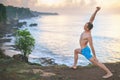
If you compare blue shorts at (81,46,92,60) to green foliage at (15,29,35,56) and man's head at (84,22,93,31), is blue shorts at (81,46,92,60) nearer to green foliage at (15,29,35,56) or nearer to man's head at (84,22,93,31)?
man's head at (84,22,93,31)

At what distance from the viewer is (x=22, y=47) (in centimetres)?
4381

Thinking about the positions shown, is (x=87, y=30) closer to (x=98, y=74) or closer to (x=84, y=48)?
(x=84, y=48)

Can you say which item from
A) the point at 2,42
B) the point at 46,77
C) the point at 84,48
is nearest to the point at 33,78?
the point at 46,77

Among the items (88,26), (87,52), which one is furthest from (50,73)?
(88,26)

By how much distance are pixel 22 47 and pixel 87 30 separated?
33.0 metres

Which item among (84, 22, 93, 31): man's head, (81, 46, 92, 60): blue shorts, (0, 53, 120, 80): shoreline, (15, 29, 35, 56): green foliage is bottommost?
(15, 29, 35, 56): green foliage

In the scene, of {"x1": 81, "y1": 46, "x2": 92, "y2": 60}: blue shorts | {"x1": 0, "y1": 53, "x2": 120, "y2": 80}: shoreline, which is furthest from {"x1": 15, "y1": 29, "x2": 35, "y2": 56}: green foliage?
{"x1": 81, "y1": 46, "x2": 92, "y2": 60}: blue shorts

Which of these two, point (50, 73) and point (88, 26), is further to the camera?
point (50, 73)

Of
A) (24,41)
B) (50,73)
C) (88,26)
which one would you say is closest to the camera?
(88,26)

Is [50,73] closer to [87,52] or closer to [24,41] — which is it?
[87,52]

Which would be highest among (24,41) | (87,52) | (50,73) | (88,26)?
(88,26)

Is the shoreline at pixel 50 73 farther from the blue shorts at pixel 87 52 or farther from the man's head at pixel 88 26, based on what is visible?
the man's head at pixel 88 26

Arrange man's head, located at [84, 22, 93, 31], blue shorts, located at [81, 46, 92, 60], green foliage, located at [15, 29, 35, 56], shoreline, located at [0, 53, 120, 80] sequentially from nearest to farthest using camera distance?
man's head, located at [84, 22, 93, 31] → blue shorts, located at [81, 46, 92, 60] → shoreline, located at [0, 53, 120, 80] → green foliage, located at [15, 29, 35, 56]

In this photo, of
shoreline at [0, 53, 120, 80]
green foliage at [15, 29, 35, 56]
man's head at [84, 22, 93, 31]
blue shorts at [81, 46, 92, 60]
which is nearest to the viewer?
man's head at [84, 22, 93, 31]
